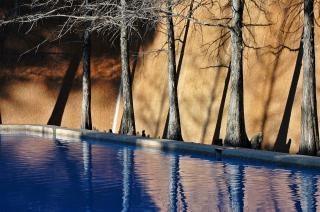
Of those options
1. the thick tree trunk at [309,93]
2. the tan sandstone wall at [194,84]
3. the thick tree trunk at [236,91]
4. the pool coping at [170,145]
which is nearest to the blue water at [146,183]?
the pool coping at [170,145]

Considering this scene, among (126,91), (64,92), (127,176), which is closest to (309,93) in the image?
(127,176)

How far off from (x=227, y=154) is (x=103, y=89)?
1014 centimetres

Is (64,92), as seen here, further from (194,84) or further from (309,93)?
(309,93)

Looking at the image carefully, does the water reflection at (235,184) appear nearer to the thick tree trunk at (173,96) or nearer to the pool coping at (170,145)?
the pool coping at (170,145)

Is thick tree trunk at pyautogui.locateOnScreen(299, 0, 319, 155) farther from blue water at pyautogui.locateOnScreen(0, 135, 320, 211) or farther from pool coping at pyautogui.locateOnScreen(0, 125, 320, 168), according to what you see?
blue water at pyautogui.locateOnScreen(0, 135, 320, 211)

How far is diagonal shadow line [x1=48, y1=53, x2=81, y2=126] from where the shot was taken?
893 inches

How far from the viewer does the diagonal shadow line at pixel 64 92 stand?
22.7m

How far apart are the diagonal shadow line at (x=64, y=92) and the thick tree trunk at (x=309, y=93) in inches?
453

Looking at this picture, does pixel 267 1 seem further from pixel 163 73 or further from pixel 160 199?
pixel 160 199

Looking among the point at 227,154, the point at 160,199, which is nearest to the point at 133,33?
the point at 227,154

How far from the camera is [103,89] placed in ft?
75.7

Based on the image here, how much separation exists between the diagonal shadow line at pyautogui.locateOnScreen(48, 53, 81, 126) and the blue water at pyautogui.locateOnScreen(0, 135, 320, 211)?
7.45 metres

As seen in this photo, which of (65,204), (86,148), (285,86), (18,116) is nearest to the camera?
(65,204)

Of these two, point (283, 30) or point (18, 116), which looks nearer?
point (283, 30)
